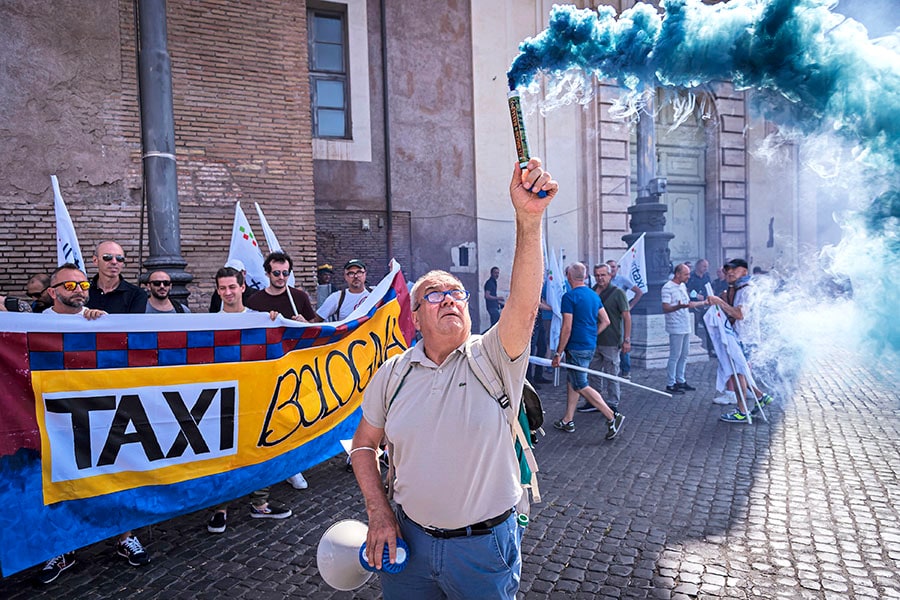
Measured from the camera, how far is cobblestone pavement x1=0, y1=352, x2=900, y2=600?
367 centimetres

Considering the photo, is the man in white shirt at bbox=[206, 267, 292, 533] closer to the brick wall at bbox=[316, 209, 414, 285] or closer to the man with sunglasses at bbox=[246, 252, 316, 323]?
the man with sunglasses at bbox=[246, 252, 316, 323]

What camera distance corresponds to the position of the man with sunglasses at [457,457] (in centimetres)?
210

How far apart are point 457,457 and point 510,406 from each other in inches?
9.7

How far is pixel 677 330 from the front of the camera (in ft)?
30.4

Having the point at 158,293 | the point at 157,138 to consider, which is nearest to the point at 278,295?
the point at 158,293

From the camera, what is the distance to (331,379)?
16.9 feet

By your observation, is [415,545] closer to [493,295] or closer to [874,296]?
[874,296]

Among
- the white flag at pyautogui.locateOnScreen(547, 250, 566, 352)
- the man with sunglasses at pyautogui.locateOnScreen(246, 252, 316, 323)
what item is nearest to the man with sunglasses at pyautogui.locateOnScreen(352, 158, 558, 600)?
the man with sunglasses at pyautogui.locateOnScreen(246, 252, 316, 323)

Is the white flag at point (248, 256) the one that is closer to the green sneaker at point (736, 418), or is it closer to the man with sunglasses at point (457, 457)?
the green sneaker at point (736, 418)

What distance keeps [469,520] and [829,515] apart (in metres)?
3.74

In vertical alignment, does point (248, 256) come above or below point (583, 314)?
above

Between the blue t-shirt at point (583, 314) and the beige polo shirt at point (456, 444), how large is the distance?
512cm

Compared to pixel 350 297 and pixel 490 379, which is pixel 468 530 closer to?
pixel 490 379

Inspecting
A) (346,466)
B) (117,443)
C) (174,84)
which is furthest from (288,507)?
(174,84)
